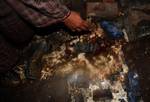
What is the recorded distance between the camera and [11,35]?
2.23 metres

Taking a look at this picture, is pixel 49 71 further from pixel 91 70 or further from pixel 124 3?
pixel 124 3

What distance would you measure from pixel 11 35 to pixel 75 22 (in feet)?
1.71

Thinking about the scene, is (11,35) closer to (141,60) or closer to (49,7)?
(49,7)

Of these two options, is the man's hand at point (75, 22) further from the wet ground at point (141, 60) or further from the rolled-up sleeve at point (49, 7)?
the wet ground at point (141, 60)

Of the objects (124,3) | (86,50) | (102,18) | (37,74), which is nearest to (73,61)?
(86,50)

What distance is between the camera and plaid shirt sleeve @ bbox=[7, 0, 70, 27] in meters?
2.00

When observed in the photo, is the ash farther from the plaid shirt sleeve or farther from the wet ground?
the plaid shirt sleeve

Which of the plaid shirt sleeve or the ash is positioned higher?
the plaid shirt sleeve

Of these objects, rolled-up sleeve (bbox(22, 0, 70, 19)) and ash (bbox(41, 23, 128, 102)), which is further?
ash (bbox(41, 23, 128, 102))

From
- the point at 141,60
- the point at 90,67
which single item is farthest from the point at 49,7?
the point at 141,60

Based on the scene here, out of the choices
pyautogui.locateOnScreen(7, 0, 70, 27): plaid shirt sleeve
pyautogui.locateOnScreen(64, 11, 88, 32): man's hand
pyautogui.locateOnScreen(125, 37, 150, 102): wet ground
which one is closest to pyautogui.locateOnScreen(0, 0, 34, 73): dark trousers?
pyautogui.locateOnScreen(7, 0, 70, 27): plaid shirt sleeve

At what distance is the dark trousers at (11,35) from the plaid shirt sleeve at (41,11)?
7 centimetres

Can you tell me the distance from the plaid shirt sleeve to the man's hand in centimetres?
5

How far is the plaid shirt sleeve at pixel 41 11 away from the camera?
2.00m
